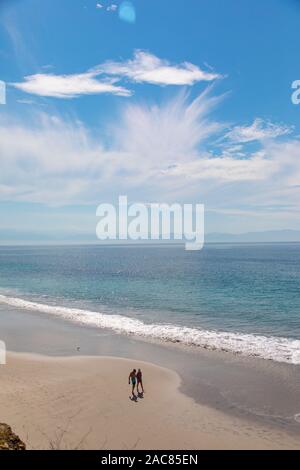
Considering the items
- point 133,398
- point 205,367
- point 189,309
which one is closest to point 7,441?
point 133,398

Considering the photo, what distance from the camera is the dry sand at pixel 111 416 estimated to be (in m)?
15.6

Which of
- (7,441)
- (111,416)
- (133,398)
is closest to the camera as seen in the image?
(7,441)

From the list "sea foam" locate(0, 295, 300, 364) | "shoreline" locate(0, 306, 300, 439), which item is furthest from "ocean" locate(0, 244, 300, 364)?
"shoreline" locate(0, 306, 300, 439)

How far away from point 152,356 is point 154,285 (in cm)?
4224

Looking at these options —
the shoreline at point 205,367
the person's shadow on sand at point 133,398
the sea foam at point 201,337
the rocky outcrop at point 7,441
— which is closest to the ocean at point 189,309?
the sea foam at point 201,337

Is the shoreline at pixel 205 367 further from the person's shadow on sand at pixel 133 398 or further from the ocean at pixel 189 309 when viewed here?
the person's shadow on sand at pixel 133 398

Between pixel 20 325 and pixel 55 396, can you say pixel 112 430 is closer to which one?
pixel 55 396

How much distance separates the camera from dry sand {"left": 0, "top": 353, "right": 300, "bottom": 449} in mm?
15570

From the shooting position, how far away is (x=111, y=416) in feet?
58.7

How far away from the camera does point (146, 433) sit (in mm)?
16234

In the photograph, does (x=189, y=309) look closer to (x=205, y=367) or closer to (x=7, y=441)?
(x=205, y=367)

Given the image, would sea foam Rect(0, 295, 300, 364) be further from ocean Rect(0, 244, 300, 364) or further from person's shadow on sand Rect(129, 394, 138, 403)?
person's shadow on sand Rect(129, 394, 138, 403)

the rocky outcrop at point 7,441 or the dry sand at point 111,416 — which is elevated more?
the rocky outcrop at point 7,441

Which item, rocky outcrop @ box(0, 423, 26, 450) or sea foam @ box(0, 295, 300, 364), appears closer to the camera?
rocky outcrop @ box(0, 423, 26, 450)
